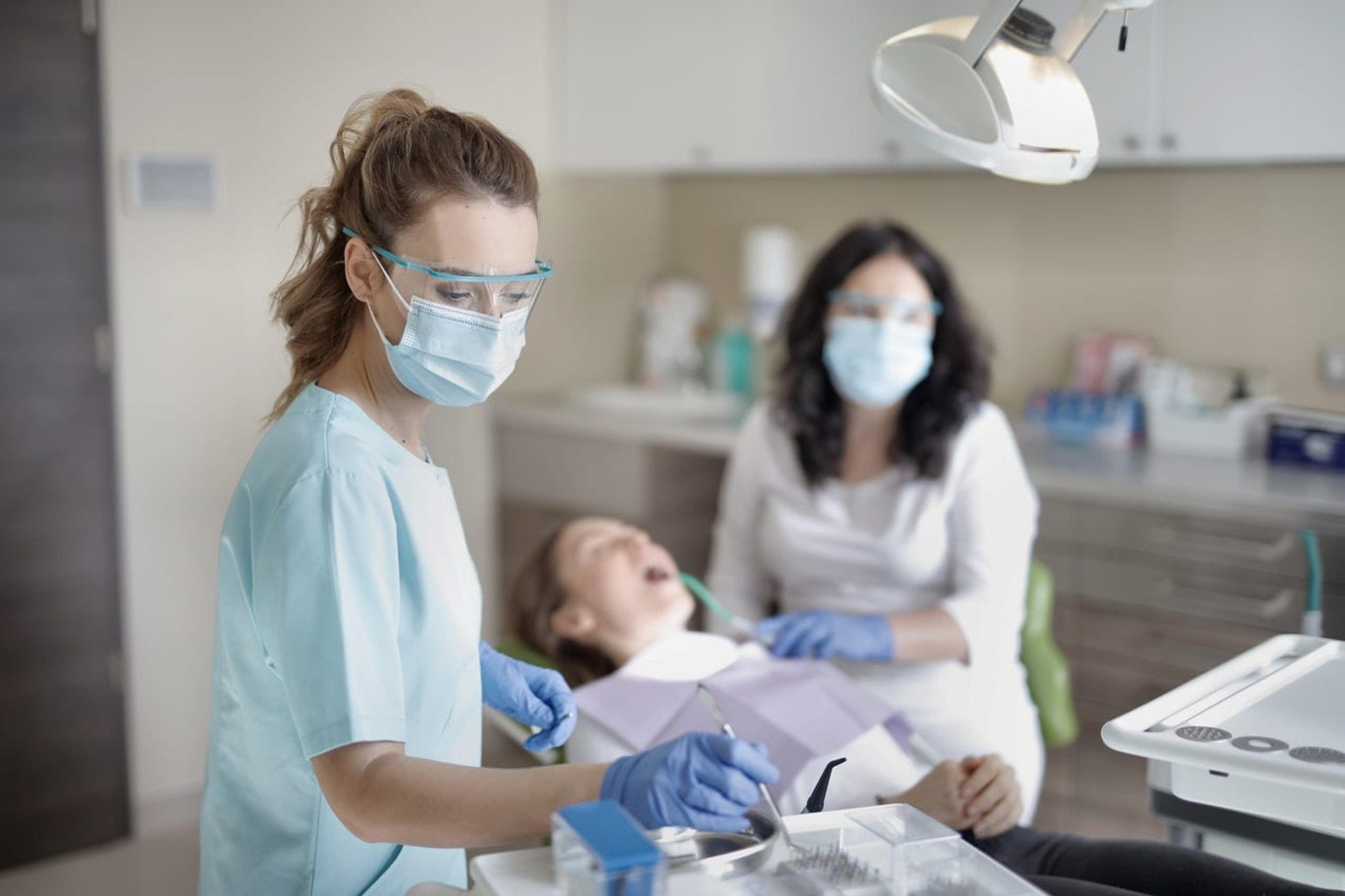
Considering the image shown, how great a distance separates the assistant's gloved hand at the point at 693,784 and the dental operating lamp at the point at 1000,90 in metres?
0.65

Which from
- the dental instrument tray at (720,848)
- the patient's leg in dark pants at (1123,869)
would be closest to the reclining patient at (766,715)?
the patient's leg in dark pants at (1123,869)

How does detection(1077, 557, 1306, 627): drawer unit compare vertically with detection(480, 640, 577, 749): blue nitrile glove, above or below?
below

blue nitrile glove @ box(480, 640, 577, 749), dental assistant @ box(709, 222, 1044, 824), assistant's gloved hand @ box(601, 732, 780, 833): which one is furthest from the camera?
dental assistant @ box(709, 222, 1044, 824)

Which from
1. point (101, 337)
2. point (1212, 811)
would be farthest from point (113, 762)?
point (1212, 811)

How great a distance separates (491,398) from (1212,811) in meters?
2.38

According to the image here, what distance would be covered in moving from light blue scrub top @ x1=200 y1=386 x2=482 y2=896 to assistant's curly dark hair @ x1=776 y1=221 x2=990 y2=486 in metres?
1.01

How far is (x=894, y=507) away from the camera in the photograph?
216 centimetres

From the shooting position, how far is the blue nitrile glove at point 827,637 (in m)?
1.91

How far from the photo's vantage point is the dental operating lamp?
51.8 inches

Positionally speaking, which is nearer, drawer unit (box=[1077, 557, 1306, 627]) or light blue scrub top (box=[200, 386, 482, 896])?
light blue scrub top (box=[200, 386, 482, 896])

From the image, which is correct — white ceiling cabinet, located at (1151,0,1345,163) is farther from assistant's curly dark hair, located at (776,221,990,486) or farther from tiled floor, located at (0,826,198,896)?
tiled floor, located at (0,826,198,896)

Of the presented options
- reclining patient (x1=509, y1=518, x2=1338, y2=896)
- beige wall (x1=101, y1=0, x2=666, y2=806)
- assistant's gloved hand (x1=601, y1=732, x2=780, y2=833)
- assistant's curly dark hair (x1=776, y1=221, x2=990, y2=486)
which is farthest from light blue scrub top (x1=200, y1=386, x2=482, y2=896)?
beige wall (x1=101, y1=0, x2=666, y2=806)

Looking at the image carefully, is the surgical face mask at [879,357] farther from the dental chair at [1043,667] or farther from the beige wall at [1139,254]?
the beige wall at [1139,254]

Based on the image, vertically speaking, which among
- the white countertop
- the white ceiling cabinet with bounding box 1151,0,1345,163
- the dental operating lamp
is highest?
the white ceiling cabinet with bounding box 1151,0,1345,163
